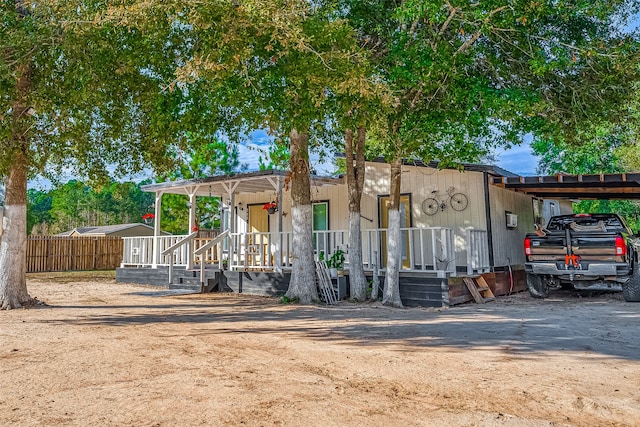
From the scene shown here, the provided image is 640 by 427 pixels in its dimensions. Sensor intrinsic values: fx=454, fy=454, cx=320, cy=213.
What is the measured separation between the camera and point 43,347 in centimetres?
527

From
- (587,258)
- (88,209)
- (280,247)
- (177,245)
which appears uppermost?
(88,209)

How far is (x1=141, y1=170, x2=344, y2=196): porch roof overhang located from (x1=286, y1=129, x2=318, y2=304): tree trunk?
148 centimetres

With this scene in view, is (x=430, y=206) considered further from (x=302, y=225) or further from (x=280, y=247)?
(x=280, y=247)

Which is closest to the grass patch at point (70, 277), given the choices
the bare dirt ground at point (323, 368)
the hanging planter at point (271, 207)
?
the hanging planter at point (271, 207)

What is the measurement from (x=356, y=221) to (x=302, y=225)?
1.15m

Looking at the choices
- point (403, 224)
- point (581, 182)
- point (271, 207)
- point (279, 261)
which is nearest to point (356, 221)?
point (279, 261)

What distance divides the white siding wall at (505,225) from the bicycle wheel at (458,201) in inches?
23.4

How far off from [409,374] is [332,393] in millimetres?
891

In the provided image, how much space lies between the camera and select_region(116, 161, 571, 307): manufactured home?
9.63 m

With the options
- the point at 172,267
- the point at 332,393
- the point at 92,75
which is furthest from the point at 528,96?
the point at 172,267

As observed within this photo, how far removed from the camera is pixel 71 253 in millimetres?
23703

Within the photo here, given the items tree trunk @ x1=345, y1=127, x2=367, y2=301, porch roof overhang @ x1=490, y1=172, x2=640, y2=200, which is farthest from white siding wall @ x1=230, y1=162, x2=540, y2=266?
tree trunk @ x1=345, y1=127, x2=367, y2=301

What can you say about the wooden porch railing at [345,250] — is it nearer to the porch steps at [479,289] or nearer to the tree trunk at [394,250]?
the porch steps at [479,289]

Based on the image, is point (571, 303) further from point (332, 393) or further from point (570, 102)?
point (332, 393)
